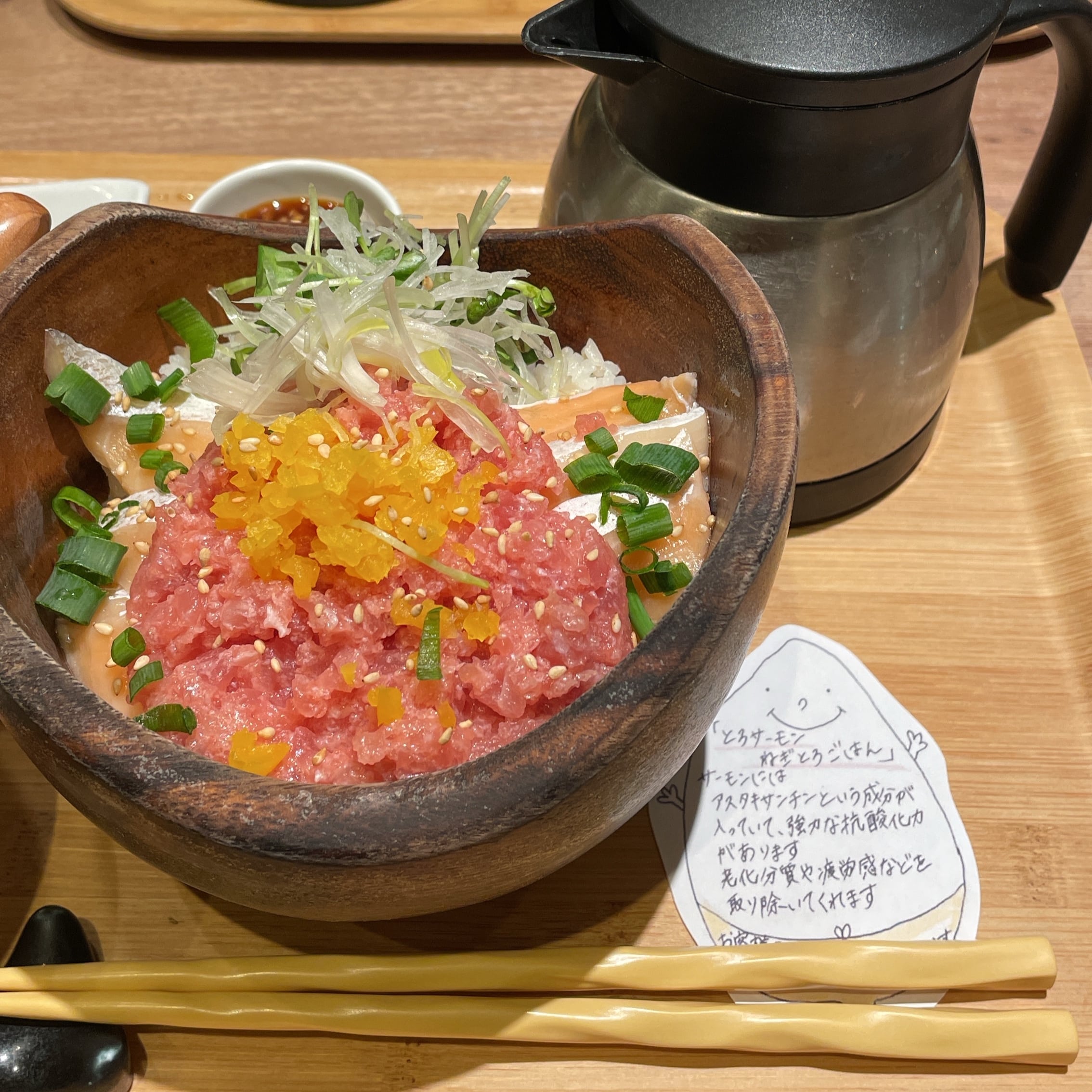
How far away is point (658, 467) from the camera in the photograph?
3.81 feet

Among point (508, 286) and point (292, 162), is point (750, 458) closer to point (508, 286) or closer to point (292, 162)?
point (508, 286)

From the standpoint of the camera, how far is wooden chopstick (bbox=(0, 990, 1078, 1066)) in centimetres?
109

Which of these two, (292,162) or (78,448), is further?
(292,162)

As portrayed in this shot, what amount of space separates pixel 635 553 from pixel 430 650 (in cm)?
30

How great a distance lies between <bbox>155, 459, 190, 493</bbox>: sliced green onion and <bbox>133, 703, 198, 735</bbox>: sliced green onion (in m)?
0.35

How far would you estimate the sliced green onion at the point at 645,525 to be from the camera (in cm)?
113

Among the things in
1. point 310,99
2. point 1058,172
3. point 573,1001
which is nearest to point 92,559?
point 573,1001

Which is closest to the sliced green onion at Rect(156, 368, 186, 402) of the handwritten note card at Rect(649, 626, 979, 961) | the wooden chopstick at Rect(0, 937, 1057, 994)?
the wooden chopstick at Rect(0, 937, 1057, 994)

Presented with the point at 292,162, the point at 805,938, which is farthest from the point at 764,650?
the point at 292,162

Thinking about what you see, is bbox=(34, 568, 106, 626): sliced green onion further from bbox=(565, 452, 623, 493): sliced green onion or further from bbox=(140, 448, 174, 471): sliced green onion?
bbox=(565, 452, 623, 493): sliced green onion

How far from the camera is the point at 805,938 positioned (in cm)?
121

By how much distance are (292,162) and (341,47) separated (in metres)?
0.94

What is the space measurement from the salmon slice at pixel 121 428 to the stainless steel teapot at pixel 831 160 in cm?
71

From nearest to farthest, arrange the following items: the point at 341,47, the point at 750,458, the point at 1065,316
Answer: the point at 750,458 → the point at 1065,316 → the point at 341,47
